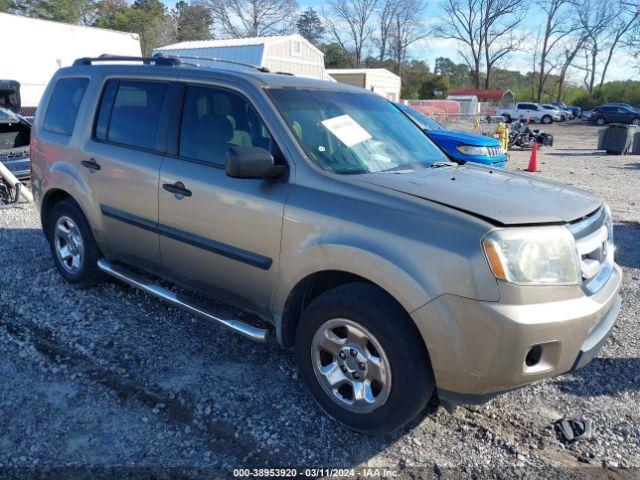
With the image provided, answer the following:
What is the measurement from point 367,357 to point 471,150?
7454 mm

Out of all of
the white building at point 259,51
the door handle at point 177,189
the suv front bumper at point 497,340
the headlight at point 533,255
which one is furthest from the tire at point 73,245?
the white building at point 259,51

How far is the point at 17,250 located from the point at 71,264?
5.07 feet

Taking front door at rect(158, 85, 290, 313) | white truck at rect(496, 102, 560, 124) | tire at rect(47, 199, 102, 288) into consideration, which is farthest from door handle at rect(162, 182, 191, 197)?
white truck at rect(496, 102, 560, 124)

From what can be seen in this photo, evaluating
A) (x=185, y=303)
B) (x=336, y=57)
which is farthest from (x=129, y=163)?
(x=336, y=57)

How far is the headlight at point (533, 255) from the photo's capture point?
2.38 metres

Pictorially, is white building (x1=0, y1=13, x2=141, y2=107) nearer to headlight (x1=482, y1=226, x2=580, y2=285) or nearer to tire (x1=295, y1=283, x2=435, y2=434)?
tire (x1=295, y1=283, x2=435, y2=434)

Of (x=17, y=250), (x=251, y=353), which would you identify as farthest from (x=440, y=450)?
(x=17, y=250)

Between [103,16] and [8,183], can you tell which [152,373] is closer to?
[8,183]

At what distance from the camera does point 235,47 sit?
2752cm

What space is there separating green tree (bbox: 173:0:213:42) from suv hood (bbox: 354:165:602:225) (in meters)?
67.1

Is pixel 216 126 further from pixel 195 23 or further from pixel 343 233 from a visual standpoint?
pixel 195 23

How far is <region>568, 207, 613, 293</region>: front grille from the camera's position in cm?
262

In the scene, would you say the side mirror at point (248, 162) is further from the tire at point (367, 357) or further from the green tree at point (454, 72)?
the green tree at point (454, 72)

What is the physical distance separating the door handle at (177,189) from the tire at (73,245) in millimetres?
1281
